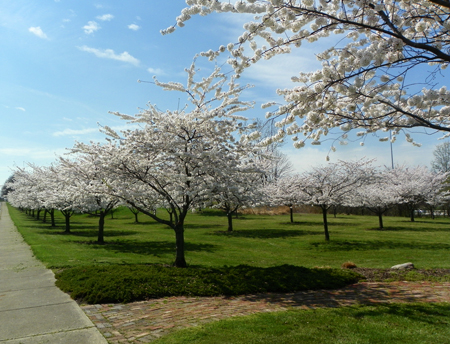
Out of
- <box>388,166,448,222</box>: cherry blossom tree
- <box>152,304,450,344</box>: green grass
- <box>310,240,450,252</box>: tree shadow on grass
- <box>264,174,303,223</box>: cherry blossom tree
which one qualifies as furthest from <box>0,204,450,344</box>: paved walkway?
<box>388,166,448,222</box>: cherry blossom tree

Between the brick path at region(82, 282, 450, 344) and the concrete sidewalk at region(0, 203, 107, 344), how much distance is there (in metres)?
0.27

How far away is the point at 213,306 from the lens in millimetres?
6465

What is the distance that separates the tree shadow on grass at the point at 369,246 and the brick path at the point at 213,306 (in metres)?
9.92

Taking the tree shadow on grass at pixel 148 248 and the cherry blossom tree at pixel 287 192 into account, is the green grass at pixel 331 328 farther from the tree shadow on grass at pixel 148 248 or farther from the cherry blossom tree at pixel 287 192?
the cherry blossom tree at pixel 287 192

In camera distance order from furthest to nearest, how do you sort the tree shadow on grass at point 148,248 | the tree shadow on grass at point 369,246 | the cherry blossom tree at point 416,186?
the cherry blossom tree at point 416,186, the tree shadow on grass at point 369,246, the tree shadow on grass at point 148,248

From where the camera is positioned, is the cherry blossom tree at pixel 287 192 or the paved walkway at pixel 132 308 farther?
the cherry blossom tree at pixel 287 192

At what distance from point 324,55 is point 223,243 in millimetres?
15215

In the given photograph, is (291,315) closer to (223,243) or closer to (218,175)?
(218,175)

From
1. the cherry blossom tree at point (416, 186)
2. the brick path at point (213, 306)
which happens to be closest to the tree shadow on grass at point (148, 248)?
the brick path at point (213, 306)

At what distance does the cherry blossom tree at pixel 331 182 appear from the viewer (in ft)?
68.0

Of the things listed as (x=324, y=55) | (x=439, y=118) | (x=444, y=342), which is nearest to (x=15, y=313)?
(x=444, y=342)

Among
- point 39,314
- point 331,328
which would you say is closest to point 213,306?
point 331,328

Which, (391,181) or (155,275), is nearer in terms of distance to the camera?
(155,275)

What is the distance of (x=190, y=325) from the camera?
5176 millimetres
